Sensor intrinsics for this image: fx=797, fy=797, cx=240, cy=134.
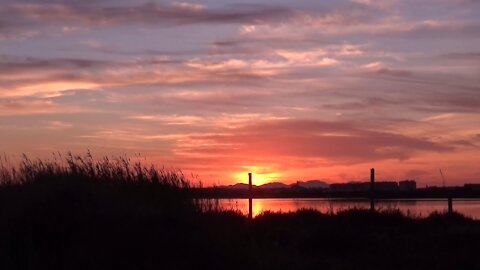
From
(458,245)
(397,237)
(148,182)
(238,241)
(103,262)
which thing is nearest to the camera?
(103,262)

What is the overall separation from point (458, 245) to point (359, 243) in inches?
103

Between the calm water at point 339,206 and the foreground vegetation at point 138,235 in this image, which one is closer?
the foreground vegetation at point 138,235

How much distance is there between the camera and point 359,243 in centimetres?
2155

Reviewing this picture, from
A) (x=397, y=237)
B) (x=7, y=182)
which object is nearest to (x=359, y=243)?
(x=397, y=237)

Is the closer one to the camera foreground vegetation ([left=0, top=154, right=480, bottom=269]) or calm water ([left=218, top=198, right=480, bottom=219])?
foreground vegetation ([left=0, top=154, right=480, bottom=269])

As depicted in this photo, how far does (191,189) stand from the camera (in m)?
17.5

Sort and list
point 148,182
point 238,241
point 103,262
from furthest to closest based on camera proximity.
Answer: point 148,182, point 238,241, point 103,262

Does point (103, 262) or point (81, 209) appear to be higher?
point (81, 209)

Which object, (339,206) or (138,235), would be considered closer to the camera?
(138,235)

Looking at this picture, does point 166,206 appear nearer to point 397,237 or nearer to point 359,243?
point 359,243

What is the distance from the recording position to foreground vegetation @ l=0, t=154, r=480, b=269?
13.2 meters

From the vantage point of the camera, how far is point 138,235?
1352 cm

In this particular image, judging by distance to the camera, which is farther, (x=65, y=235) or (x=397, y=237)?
(x=397, y=237)

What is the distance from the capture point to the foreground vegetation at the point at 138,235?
13.2 metres
